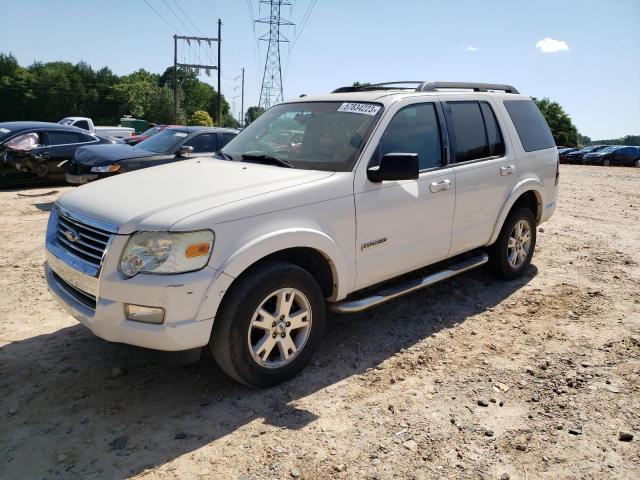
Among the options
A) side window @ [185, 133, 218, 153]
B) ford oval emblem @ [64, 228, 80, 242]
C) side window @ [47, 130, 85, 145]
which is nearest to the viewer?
ford oval emblem @ [64, 228, 80, 242]

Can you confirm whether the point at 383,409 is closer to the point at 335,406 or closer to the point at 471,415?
the point at 335,406

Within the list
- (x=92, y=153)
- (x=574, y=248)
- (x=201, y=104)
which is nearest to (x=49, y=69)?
(x=201, y=104)

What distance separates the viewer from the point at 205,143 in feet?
32.8

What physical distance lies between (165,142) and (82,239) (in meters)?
7.17

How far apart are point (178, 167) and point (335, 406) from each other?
2253mm

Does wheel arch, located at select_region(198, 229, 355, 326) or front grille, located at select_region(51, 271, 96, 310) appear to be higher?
wheel arch, located at select_region(198, 229, 355, 326)

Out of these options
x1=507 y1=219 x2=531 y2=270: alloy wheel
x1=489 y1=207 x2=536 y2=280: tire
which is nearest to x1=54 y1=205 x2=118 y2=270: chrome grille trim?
x1=489 y1=207 x2=536 y2=280: tire

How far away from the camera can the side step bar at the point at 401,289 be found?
3797mm

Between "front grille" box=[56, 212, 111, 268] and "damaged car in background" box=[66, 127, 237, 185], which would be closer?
"front grille" box=[56, 212, 111, 268]

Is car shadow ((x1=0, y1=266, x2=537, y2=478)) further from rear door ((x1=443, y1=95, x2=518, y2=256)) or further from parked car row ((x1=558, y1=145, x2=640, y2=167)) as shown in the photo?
parked car row ((x1=558, y1=145, x2=640, y2=167))

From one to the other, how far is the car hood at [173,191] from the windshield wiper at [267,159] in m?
0.08

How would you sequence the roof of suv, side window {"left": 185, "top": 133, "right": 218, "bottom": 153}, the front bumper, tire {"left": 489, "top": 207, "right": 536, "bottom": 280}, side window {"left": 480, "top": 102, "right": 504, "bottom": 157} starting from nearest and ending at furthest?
the front bumper → the roof of suv → side window {"left": 480, "top": 102, "right": 504, "bottom": 157} → tire {"left": 489, "top": 207, "right": 536, "bottom": 280} → side window {"left": 185, "top": 133, "right": 218, "bottom": 153}

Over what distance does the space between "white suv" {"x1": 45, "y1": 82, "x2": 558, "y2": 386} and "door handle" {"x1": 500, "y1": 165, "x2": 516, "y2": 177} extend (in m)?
0.04

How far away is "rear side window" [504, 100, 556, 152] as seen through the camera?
5438mm
